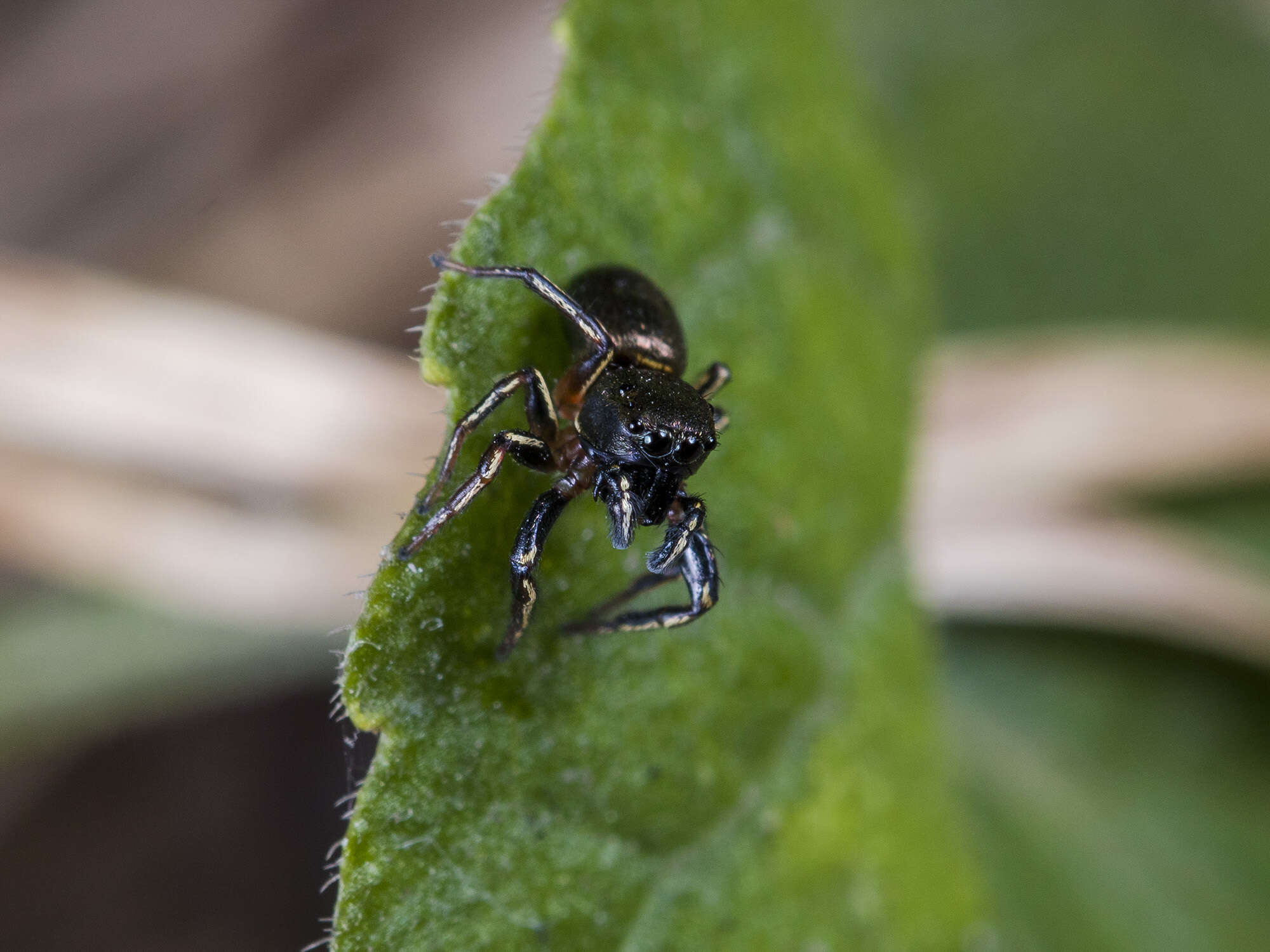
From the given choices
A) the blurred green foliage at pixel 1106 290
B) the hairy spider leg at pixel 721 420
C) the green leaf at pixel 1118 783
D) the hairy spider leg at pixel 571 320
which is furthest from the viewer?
the blurred green foliage at pixel 1106 290

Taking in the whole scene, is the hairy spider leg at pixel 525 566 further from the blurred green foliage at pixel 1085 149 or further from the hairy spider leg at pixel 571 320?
the blurred green foliage at pixel 1085 149

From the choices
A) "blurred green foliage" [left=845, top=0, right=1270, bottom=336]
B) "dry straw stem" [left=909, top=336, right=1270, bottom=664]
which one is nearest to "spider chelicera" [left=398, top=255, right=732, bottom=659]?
"dry straw stem" [left=909, top=336, right=1270, bottom=664]

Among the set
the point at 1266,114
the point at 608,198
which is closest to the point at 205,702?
the point at 608,198

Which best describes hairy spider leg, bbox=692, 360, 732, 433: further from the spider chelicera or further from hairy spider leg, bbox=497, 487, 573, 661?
hairy spider leg, bbox=497, 487, 573, 661

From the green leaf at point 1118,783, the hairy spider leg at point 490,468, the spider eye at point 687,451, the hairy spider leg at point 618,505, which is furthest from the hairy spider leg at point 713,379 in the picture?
the green leaf at point 1118,783

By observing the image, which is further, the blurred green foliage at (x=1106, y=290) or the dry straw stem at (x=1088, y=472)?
the blurred green foliage at (x=1106, y=290)

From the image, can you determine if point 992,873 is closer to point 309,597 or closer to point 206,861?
point 309,597

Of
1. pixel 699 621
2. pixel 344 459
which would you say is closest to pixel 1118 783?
pixel 699 621

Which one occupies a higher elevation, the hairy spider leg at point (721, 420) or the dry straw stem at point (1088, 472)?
the dry straw stem at point (1088, 472)
